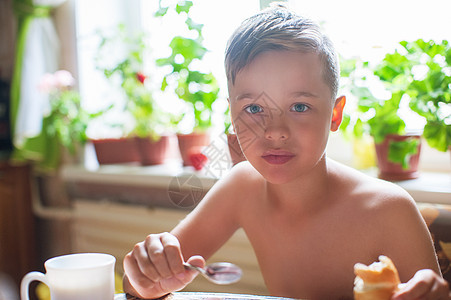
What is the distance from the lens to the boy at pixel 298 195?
0.71 metres

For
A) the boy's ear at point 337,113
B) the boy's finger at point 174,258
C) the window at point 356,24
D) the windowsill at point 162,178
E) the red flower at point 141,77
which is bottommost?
the windowsill at point 162,178

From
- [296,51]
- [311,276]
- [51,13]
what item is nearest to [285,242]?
[311,276]

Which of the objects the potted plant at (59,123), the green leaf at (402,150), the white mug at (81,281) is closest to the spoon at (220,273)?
the white mug at (81,281)

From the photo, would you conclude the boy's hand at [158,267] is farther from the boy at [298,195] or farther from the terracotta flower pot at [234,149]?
the terracotta flower pot at [234,149]

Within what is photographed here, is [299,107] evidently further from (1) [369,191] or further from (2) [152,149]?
(2) [152,149]

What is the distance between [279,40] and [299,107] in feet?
0.35

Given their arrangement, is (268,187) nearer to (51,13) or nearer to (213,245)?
(213,245)

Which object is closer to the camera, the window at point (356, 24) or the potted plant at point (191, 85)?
the window at point (356, 24)

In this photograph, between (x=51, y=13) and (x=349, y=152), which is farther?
(x=51, y=13)

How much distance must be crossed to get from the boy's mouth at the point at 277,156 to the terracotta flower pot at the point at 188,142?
1.02 metres

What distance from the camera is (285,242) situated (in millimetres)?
868

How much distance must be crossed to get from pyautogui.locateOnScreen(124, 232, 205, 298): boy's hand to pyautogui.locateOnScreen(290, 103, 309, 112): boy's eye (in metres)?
0.26

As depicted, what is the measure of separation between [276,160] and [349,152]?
2.92ft

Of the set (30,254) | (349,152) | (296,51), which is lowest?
(30,254)
